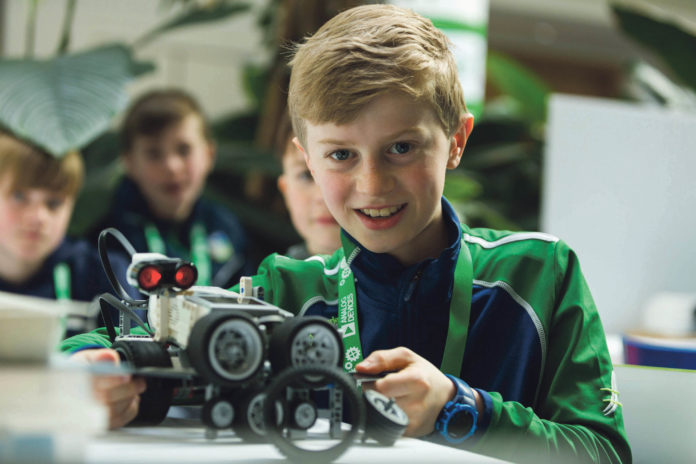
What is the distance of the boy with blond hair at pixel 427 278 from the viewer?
1.90 feet

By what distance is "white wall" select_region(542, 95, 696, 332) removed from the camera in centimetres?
156

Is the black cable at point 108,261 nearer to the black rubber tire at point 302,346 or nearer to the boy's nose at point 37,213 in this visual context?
the black rubber tire at point 302,346

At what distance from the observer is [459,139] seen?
0.69 m

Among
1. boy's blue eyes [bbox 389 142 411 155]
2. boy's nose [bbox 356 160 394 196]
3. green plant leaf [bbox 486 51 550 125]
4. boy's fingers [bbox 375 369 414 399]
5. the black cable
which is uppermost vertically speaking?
green plant leaf [bbox 486 51 550 125]

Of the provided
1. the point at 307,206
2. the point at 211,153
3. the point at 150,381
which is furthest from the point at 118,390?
the point at 211,153

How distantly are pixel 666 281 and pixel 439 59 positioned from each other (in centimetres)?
116

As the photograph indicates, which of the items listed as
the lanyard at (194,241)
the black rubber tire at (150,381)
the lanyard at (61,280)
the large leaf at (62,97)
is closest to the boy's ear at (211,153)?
the lanyard at (194,241)

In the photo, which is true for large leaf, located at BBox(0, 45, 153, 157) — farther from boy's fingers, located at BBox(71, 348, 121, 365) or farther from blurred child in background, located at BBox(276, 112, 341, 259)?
boy's fingers, located at BBox(71, 348, 121, 365)

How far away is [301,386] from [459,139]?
1.10 feet

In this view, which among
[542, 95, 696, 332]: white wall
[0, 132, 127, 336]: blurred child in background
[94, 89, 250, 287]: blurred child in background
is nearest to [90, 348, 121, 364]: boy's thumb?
[542, 95, 696, 332]: white wall

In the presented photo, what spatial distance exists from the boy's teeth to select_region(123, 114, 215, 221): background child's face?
1776 mm

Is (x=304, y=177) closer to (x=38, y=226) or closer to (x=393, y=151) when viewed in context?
(x=393, y=151)

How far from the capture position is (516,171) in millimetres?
2881

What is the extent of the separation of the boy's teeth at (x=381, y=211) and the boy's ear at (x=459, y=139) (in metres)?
0.08
